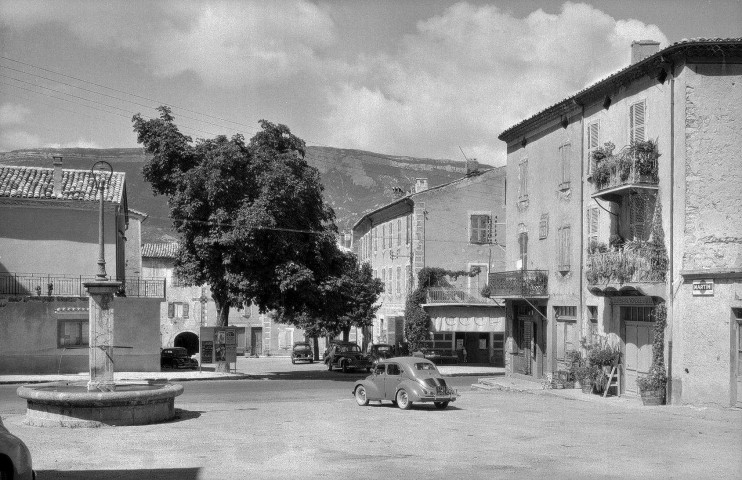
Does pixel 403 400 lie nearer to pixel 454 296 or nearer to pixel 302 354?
pixel 454 296

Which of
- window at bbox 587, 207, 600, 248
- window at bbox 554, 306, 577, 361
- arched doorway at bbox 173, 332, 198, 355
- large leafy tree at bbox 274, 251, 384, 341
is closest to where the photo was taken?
window at bbox 587, 207, 600, 248

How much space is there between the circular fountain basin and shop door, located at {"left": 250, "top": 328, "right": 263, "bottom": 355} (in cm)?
5449

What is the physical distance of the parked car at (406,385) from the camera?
2341 cm

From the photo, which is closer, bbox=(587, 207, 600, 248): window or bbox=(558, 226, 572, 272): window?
bbox=(587, 207, 600, 248): window

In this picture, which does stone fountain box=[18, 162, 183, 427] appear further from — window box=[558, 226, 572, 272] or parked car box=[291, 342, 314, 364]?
parked car box=[291, 342, 314, 364]

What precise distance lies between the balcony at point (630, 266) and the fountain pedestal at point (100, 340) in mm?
15123

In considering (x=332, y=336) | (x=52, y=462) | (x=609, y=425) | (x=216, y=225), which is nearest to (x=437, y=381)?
(x=609, y=425)

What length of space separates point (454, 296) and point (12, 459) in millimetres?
42020

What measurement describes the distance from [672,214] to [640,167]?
6.07ft

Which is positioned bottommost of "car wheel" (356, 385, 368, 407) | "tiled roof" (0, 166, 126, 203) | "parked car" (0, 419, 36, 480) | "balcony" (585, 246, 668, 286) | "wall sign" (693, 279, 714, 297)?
"car wheel" (356, 385, 368, 407)

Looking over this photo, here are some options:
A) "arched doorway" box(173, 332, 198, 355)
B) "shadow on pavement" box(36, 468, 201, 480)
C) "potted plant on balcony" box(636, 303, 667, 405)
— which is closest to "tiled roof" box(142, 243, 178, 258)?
"arched doorway" box(173, 332, 198, 355)

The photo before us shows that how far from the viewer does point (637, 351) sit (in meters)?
27.5

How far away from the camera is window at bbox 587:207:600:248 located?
29.7m

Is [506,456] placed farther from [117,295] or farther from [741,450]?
[117,295]
